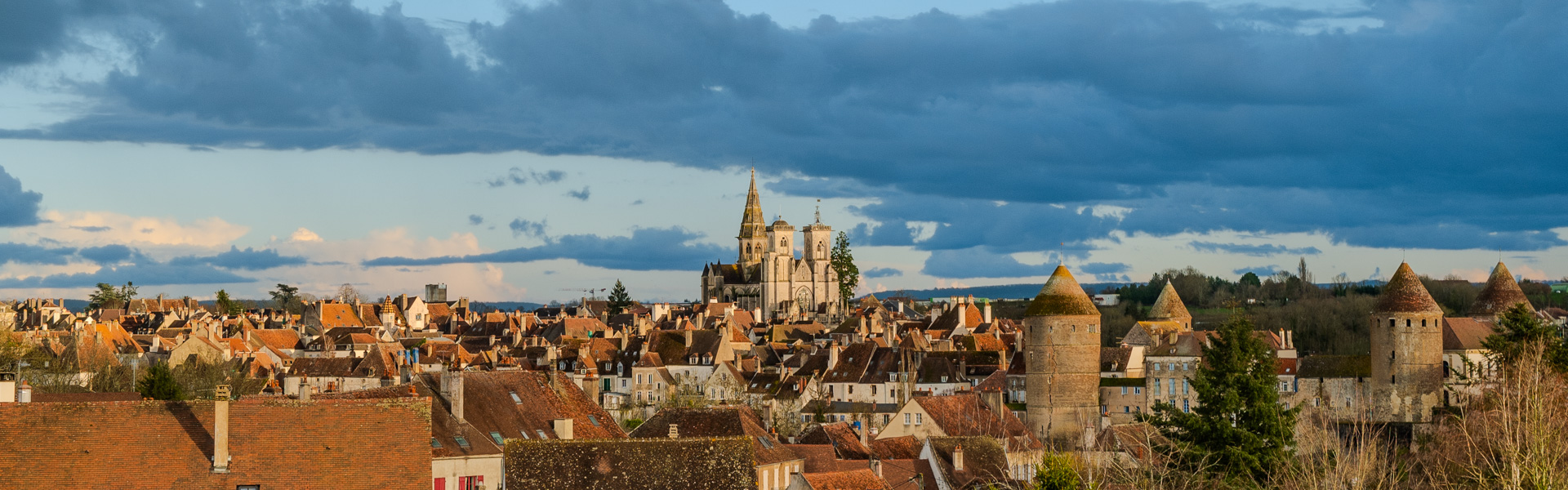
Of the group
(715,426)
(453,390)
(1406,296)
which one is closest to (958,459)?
(715,426)

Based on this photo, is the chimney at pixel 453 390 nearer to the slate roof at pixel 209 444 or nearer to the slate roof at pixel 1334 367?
the slate roof at pixel 209 444

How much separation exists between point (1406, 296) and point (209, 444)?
64457 millimetres

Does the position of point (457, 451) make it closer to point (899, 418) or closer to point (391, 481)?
point (391, 481)

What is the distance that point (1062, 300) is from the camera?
86688 mm

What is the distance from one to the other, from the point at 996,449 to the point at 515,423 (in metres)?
19.8

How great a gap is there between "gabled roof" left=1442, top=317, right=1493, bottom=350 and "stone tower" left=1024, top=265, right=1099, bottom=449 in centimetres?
1936

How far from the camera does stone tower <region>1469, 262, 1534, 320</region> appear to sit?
99.0m

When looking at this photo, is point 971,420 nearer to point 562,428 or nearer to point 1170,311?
point 562,428

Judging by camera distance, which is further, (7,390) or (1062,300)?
(1062,300)

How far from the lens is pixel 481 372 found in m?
48.2

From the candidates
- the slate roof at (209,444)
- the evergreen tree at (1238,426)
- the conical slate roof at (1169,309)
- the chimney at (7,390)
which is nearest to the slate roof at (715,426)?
the evergreen tree at (1238,426)

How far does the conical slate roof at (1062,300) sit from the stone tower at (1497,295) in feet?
91.2

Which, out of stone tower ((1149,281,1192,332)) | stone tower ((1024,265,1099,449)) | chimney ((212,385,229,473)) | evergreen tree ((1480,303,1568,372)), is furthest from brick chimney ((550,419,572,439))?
stone tower ((1149,281,1192,332))

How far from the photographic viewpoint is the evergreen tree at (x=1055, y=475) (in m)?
28.5
